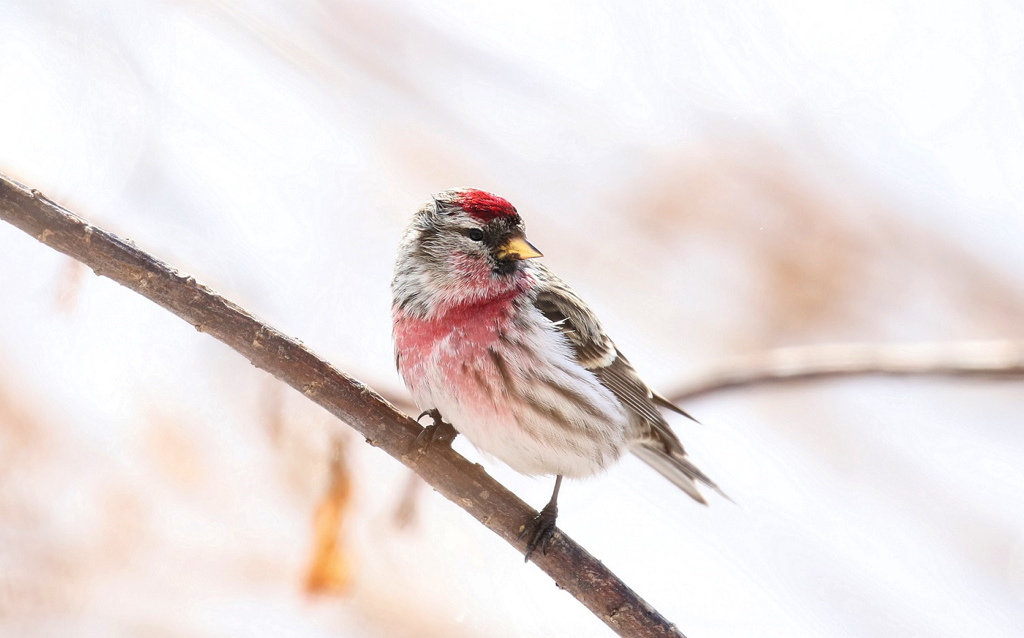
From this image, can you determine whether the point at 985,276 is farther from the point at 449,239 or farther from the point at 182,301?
the point at 182,301

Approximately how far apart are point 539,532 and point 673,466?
0.88 m

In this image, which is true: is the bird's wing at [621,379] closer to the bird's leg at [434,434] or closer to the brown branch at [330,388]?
the bird's leg at [434,434]

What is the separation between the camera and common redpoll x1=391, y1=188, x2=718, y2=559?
239cm

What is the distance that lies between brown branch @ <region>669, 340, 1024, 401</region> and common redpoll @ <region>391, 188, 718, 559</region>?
0.55 feet

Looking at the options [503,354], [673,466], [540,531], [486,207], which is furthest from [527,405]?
[673,466]

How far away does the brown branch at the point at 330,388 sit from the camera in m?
1.81

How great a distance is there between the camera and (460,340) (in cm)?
240

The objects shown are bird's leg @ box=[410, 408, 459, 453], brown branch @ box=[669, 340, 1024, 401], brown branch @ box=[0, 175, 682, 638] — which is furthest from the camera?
brown branch @ box=[669, 340, 1024, 401]

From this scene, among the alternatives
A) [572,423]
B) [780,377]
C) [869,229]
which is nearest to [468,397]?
[572,423]

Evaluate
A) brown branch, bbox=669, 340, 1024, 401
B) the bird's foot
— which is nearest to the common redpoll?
the bird's foot

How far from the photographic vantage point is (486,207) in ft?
8.33

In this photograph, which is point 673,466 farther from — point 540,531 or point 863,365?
point 540,531

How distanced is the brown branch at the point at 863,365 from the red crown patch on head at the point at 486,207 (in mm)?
764

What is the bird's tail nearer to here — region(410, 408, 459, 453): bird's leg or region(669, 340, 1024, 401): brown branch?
region(669, 340, 1024, 401): brown branch
